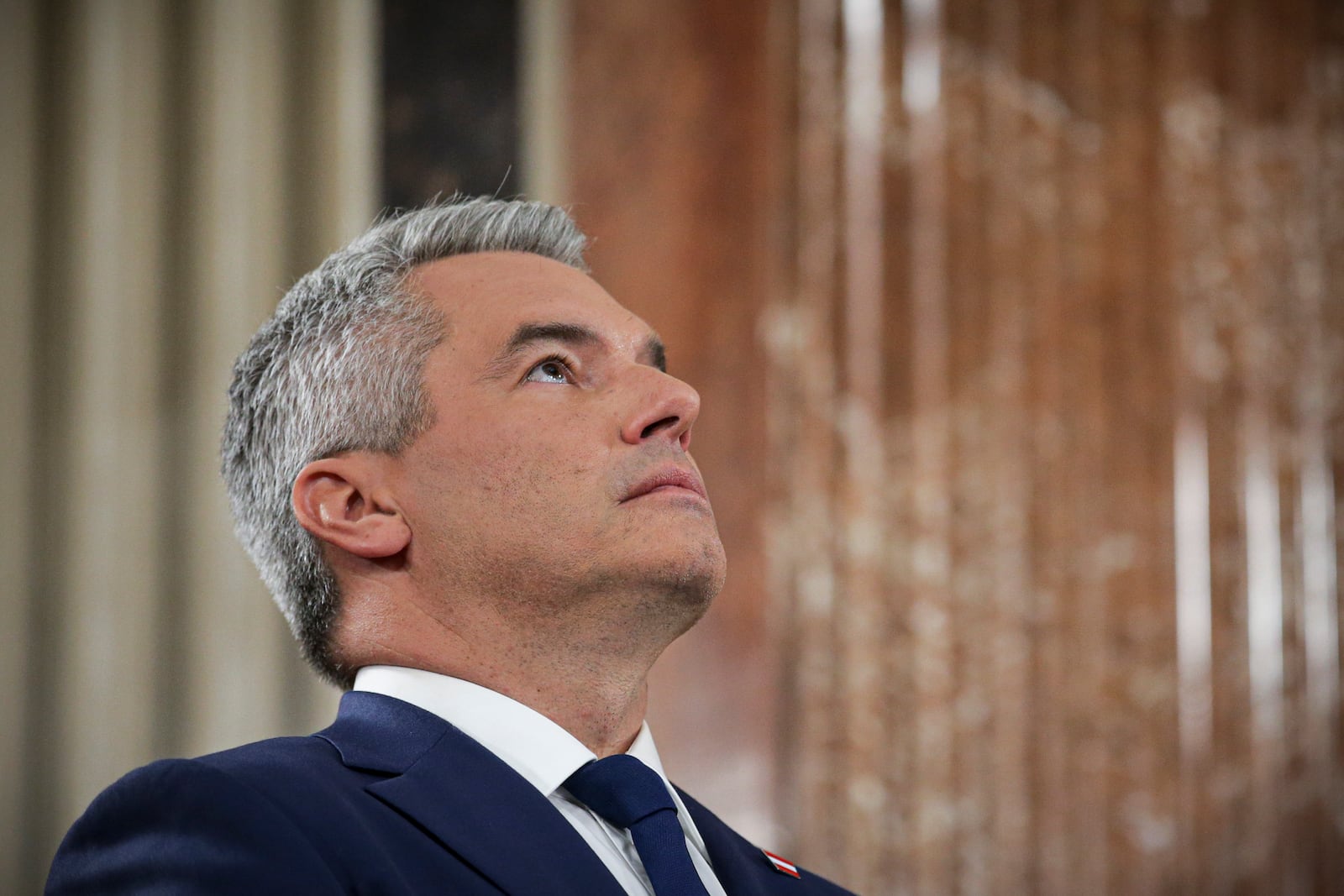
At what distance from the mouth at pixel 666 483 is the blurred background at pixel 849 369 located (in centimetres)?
129

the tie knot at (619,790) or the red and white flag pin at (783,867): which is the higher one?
the tie knot at (619,790)

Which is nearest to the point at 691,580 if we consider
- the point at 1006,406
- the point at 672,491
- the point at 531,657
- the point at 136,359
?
the point at 672,491

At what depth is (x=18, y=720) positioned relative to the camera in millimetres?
2268

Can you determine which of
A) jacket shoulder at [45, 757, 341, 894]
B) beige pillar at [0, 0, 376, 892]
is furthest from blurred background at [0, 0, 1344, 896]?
jacket shoulder at [45, 757, 341, 894]

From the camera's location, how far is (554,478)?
4.37ft

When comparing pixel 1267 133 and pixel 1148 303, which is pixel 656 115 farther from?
pixel 1267 133

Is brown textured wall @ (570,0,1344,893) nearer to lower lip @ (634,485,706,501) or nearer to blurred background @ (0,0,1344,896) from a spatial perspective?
blurred background @ (0,0,1344,896)

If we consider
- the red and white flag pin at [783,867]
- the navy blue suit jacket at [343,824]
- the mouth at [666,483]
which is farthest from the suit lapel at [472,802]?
the red and white flag pin at [783,867]

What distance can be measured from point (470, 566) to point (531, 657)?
122 millimetres

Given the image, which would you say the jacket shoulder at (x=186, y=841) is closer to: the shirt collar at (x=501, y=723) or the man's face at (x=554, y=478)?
the shirt collar at (x=501, y=723)

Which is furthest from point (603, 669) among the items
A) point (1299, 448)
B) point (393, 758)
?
point (1299, 448)

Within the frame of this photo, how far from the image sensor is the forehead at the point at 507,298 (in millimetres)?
1446

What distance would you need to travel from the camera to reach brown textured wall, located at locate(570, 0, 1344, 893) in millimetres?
2795

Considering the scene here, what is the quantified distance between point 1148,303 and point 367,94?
204cm
